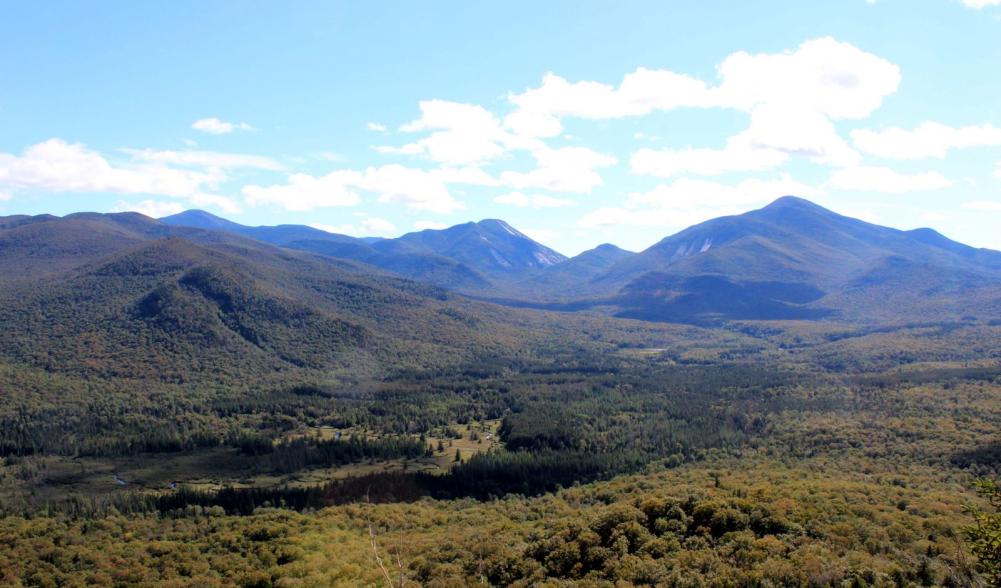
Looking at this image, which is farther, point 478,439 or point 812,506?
point 478,439

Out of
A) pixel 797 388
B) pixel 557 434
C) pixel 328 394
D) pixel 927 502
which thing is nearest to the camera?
pixel 927 502

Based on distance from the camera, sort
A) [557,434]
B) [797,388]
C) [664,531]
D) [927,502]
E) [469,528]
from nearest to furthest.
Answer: [664,531] → [927,502] → [469,528] → [557,434] → [797,388]

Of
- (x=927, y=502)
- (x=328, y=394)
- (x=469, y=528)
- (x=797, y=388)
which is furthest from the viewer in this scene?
(x=328, y=394)

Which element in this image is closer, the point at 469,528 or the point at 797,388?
the point at 469,528

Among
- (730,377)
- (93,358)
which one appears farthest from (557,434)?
(93,358)

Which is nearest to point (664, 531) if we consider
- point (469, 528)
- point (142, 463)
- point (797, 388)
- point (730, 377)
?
point (469, 528)

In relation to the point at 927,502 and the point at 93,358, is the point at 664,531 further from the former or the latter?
the point at 93,358

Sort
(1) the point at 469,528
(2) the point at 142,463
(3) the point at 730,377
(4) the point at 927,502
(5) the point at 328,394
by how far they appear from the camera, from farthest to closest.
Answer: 1. (3) the point at 730,377
2. (5) the point at 328,394
3. (2) the point at 142,463
4. (1) the point at 469,528
5. (4) the point at 927,502

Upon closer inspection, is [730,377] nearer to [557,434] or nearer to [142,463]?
[557,434]

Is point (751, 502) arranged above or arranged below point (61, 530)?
above
